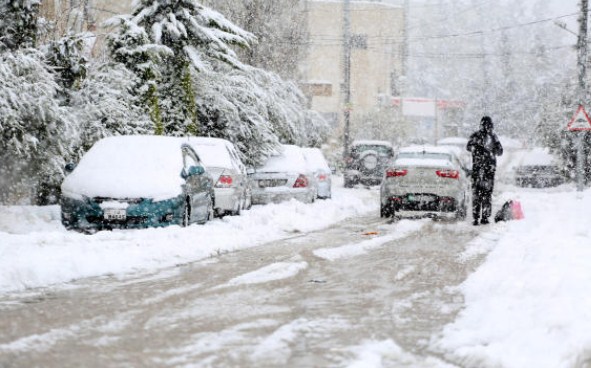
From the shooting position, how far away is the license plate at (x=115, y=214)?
41.9ft

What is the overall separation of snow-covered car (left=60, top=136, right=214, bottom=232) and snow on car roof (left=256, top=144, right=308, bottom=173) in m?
5.48

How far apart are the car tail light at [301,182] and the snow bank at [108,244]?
3.35 metres

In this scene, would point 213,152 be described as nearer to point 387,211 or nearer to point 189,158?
point 189,158

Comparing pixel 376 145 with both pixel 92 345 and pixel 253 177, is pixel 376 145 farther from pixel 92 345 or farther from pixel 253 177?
pixel 92 345

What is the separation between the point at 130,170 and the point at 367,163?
2039 cm

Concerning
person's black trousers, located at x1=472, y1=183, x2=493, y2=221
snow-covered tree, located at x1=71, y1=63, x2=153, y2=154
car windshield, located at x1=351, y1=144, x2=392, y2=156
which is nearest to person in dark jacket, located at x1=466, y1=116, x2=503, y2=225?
person's black trousers, located at x1=472, y1=183, x2=493, y2=221

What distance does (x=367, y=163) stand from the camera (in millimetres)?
33406

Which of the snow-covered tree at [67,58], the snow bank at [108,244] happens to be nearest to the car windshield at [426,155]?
the snow bank at [108,244]

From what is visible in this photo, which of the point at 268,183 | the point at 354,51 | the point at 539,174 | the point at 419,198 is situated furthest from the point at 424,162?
the point at 354,51

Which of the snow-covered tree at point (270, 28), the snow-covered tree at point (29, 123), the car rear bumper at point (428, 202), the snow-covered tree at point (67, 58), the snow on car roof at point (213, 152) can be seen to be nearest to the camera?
the snow-covered tree at point (29, 123)

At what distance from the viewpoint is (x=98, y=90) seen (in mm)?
19500

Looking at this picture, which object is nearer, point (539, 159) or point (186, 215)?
point (186, 215)

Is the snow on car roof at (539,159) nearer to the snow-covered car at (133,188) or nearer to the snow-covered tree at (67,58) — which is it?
the snow-covered tree at (67,58)

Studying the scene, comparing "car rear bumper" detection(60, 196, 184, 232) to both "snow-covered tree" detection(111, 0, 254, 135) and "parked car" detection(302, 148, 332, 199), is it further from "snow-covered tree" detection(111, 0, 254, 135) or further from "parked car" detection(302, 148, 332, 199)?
"parked car" detection(302, 148, 332, 199)
